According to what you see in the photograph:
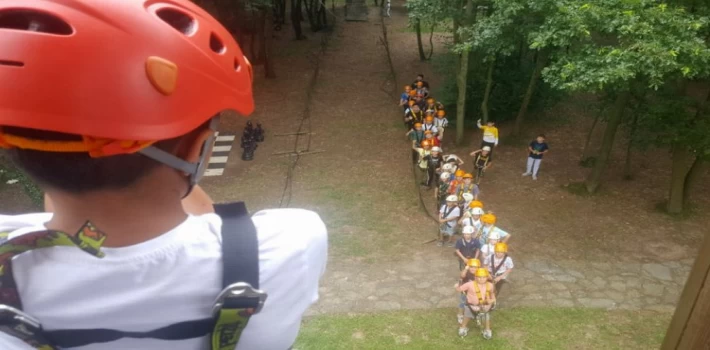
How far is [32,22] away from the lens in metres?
1.11

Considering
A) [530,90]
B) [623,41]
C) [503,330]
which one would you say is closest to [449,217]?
[503,330]

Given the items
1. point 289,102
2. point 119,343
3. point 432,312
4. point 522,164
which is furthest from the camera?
point 289,102

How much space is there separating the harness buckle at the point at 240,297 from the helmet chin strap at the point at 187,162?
297mm

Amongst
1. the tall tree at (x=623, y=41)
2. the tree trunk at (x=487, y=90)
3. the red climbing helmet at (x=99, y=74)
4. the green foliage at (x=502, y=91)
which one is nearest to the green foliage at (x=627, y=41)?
the tall tree at (x=623, y=41)

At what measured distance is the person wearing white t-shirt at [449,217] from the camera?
937 cm

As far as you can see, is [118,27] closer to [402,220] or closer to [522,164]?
[402,220]

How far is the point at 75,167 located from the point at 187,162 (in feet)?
0.76

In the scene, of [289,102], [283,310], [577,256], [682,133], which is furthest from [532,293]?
[289,102]

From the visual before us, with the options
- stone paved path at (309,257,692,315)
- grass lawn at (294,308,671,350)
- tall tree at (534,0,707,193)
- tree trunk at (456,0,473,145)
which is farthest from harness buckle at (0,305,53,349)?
tree trunk at (456,0,473,145)

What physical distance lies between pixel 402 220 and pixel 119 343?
9999 millimetres

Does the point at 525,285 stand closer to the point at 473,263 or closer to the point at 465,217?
the point at 465,217

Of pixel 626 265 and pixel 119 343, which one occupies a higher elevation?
pixel 119 343

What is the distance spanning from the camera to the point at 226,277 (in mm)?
1155

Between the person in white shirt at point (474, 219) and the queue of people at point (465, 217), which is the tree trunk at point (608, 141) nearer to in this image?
the queue of people at point (465, 217)
